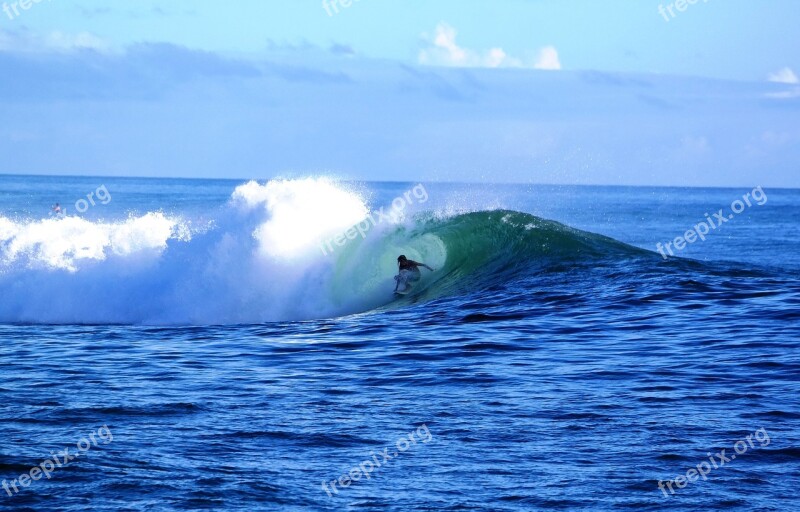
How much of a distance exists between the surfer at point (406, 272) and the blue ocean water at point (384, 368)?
0.89ft

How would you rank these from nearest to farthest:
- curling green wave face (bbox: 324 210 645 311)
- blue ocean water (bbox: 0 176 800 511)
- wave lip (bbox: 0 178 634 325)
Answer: blue ocean water (bbox: 0 176 800 511)
curling green wave face (bbox: 324 210 645 311)
wave lip (bbox: 0 178 634 325)

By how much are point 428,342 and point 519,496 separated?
253 inches

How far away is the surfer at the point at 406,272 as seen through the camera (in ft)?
67.2

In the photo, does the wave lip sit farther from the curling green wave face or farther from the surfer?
the surfer

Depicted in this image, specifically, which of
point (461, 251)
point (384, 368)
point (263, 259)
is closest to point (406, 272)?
point (461, 251)

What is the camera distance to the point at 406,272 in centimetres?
2066

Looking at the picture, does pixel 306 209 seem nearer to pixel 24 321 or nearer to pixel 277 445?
pixel 24 321

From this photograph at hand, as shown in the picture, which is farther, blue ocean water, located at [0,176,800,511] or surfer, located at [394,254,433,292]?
surfer, located at [394,254,433,292]

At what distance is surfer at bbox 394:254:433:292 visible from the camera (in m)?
20.5

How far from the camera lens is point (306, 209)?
2394 cm

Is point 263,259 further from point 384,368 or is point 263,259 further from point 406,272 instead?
point 384,368

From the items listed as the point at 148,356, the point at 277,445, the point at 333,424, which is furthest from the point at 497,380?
the point at 148,356

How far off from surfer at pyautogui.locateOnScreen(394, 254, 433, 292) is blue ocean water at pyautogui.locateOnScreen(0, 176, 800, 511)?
10.7 inches

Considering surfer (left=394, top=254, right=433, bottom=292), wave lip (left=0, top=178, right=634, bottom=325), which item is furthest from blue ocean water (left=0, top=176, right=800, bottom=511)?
surfer (left=394, top=254, right=433, bottom=292)
